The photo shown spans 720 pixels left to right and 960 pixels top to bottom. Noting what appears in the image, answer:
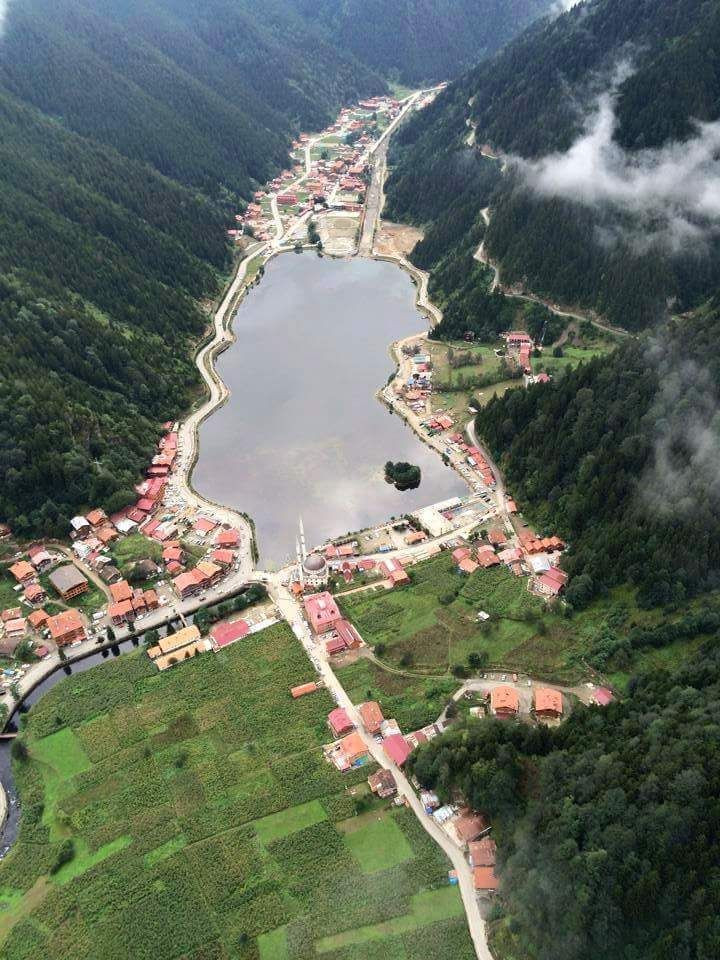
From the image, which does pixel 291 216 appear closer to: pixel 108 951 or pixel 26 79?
pixel 26 79

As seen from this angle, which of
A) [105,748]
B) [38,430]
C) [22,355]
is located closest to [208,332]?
[22,355]

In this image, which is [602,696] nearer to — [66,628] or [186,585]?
[186,585]

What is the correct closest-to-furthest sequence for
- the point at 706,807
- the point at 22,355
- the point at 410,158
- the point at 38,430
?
the point at 706,807 < the point at 38,430 < the point at 22,355 < the point at 410,158

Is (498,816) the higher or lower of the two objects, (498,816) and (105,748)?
the higher

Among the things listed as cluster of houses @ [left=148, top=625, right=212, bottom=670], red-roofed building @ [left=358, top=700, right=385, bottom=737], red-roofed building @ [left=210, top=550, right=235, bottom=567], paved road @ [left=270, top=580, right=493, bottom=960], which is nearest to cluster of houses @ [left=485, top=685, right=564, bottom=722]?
A: red-roofed building @ [left=358, top=700, right=385, bottom=737]

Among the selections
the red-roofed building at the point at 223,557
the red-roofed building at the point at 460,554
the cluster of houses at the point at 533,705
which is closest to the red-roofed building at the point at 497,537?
the red-roofed building at the point at 460,554

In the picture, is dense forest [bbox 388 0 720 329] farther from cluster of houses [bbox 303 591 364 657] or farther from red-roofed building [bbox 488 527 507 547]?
cluster of houses [bbox 303 591 364 657]

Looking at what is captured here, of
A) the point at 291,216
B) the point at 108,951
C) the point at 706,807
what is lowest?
the point at 108,951
